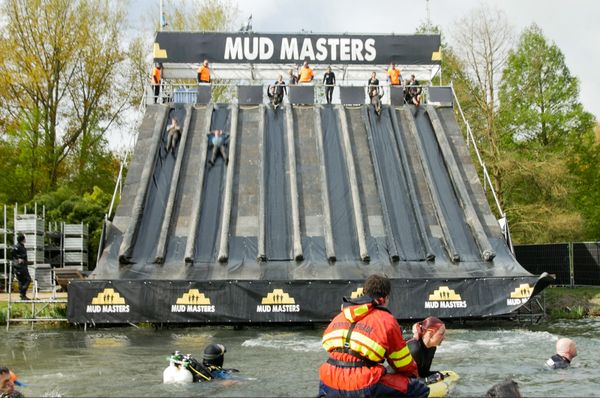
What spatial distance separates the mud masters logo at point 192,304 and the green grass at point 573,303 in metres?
9.61

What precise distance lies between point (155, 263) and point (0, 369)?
10816 mm

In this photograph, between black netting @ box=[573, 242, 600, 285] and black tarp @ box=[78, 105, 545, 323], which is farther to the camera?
black netting @ box=[573, 242, 600, 285]

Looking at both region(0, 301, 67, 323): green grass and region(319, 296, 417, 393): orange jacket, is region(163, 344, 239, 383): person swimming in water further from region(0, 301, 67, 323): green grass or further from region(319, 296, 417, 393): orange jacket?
region(0, 301, 67, 323): green grass

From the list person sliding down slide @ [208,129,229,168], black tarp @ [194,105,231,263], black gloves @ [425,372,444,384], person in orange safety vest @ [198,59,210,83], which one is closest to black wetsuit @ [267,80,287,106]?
black tarp @ [194,105,231,263]

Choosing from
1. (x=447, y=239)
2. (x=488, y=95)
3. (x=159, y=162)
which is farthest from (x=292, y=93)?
(x=488, y=95)

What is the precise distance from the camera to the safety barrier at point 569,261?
903 inches

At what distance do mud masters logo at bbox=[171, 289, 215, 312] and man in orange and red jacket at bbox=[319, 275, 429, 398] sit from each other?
1001 cm

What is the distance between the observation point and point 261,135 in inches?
971

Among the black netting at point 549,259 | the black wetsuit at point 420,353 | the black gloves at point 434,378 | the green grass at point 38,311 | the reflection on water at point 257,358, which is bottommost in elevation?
the reflection on water at point 257,358

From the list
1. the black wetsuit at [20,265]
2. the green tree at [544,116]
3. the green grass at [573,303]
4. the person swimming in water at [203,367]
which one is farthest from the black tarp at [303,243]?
the green tree at [544,116]

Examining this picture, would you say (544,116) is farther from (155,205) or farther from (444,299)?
(155,205)

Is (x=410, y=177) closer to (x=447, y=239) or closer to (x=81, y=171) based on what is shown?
(x=447, y=239)

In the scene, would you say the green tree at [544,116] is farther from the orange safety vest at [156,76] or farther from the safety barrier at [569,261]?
the orange safety vest at [156,76]

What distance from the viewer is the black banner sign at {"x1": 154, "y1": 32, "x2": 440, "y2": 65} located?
29.7 metres
